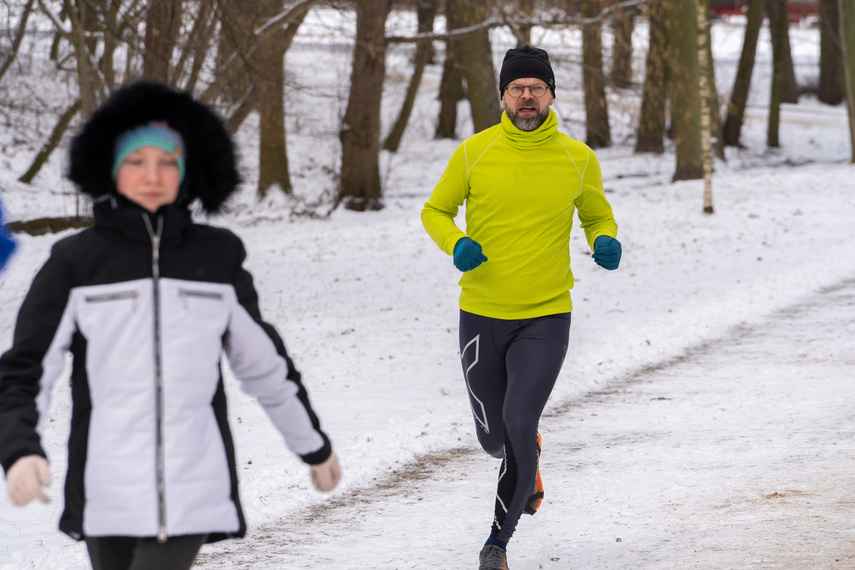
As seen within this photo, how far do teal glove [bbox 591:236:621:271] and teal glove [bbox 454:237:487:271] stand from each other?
58cm

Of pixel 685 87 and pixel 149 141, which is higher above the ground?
pixel 685 87

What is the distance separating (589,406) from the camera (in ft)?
25.9

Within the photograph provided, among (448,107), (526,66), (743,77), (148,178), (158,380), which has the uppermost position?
(743,77)

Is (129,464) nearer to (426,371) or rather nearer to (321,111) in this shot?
(426,371)

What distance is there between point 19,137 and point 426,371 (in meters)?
25.0

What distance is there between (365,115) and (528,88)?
16.1 metres

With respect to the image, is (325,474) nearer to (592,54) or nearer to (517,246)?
(517,246)

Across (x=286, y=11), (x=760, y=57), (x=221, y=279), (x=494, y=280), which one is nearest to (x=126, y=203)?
(x=221, y=279)

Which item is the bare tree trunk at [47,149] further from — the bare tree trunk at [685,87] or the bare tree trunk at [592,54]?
the bare tree trunk at [685,87]

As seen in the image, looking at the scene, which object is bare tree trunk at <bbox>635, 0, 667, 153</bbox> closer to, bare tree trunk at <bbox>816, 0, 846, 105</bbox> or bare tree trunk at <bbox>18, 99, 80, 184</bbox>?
bare tree trunk at <bbox>18, 99, 80, 184</bbox>

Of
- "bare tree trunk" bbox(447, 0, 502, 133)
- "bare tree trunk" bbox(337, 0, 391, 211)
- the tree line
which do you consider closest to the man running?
the tree line

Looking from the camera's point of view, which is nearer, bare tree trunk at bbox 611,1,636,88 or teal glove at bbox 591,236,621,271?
teal glove at bbox 591,236,621,271

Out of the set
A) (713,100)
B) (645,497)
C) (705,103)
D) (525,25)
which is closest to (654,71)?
(705,103)

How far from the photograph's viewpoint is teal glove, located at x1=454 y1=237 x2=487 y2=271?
4336 millimetres
